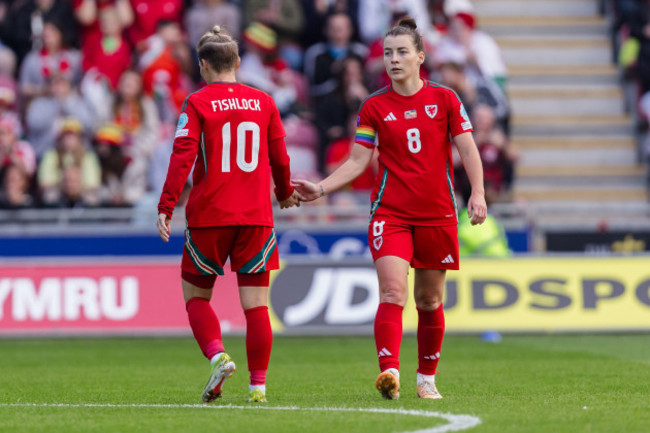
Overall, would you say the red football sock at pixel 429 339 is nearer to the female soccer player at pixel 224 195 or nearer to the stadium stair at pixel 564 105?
the female soccer player at pixel 224 195

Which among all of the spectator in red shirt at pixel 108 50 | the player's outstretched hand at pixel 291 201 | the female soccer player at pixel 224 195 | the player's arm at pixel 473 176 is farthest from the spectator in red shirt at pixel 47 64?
the player's arm at pixel 473 176

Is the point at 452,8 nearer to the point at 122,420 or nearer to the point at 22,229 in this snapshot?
the point at 22,229

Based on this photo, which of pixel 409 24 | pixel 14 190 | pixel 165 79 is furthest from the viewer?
pixel 165 79

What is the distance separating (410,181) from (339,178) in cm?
45

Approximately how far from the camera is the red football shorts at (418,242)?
7.76 meters

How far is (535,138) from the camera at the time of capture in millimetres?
20250

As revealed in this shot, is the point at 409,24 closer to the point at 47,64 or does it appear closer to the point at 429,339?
the point at 429,339

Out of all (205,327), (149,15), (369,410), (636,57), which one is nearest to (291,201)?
(205,327)

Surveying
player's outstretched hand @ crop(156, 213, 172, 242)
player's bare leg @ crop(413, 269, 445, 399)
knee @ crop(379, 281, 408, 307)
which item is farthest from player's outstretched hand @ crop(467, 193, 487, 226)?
player's outstretched hand @ crop(156, 213, 172, 242)

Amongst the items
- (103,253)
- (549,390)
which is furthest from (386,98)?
(103,253)

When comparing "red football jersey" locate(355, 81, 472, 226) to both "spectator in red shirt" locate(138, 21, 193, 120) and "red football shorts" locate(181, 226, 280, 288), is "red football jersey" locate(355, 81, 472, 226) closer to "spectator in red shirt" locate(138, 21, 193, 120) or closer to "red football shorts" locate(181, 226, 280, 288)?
"red football shorts" locate(181, 226, 280, 288)

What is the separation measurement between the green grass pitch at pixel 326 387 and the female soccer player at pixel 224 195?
472 millimetres

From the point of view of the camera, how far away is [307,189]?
8.00 m

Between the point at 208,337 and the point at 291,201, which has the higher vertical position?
the point at 291,201
